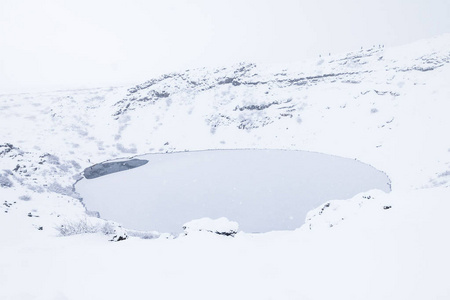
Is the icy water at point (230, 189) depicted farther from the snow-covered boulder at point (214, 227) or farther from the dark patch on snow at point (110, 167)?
the snow-covered boulder at point (214, 227)

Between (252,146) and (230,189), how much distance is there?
17236 mm

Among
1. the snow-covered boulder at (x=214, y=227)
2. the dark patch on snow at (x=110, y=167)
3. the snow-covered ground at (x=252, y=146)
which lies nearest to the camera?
the snow-covered ground at (x=252, y=146)

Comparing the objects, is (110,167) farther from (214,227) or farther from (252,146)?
(214,227)

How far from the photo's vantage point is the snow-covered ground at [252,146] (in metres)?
4.71

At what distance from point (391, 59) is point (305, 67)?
14552 mm

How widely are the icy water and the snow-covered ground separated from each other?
2734 mm

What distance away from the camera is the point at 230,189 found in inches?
958

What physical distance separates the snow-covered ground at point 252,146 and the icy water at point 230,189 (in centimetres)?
273

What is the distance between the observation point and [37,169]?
27234 millimetres

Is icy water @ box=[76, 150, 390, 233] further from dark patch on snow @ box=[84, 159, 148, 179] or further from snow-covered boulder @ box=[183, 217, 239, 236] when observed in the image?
snow-covered boulder @ box=[183, 217, 239, 236]

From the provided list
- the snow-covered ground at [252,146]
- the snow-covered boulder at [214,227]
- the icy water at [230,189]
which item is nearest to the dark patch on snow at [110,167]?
the icy water at [230,189]

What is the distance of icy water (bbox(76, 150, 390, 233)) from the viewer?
19.7m

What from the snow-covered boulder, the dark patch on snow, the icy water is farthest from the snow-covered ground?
the icy water

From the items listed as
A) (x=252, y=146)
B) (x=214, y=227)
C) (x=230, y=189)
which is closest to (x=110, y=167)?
(x=230, y=189)
